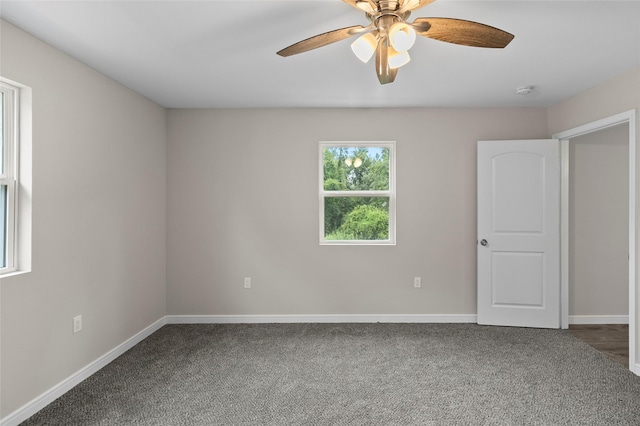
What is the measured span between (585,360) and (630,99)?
2146 millimetres

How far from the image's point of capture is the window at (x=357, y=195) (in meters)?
4.42

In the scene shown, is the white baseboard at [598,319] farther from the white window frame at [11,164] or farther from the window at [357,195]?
the white window frame at [11,164]

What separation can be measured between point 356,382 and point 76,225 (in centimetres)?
233

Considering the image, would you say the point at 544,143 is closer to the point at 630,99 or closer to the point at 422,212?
the point at 630,99

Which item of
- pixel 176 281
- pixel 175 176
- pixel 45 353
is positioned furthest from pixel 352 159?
pixel 45 353

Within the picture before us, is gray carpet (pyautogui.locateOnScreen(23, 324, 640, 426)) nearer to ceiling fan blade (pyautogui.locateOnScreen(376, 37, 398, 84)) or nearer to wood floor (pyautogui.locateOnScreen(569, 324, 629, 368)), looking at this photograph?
wood floor (pyautogui.locateOnScreen(569, 324, 629, 368))

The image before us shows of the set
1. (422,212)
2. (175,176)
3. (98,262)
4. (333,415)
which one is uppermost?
(175,176)

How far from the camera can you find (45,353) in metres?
2.55

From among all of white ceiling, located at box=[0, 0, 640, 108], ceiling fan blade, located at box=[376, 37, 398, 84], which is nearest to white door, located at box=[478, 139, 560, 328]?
white ceiling, located at box=[0, 0, 640, 108]

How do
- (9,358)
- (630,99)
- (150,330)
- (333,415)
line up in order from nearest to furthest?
1. (9,358)
2. (333,415)
3. (630,99)
4. (150,330)

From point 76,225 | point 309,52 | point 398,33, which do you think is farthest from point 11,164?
point 398,33

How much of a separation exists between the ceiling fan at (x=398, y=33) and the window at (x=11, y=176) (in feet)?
5.77

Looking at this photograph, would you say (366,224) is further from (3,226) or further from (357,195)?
(3,226)

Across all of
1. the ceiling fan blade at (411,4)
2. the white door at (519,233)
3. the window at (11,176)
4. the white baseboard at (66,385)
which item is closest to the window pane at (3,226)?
the window at (11,176)
